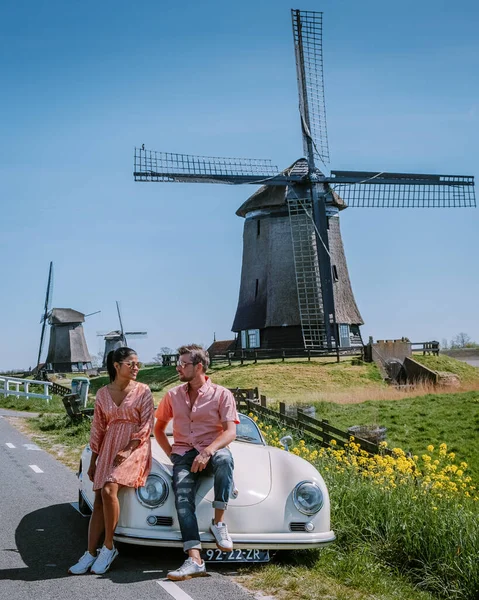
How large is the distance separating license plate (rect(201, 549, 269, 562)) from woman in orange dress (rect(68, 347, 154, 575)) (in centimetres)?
74

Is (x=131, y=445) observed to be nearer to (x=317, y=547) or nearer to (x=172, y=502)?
(x=172, y=502)

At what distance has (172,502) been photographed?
6301 mm

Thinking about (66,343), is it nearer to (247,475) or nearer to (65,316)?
(65,316)

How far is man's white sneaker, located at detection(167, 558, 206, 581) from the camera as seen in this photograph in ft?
19.1

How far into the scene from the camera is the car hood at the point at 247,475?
636 centimetres

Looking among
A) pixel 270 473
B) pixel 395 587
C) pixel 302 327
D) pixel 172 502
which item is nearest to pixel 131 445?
pixel 172 502

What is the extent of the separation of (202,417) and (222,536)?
1.01m

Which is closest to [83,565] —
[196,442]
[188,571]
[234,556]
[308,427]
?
[188,571]

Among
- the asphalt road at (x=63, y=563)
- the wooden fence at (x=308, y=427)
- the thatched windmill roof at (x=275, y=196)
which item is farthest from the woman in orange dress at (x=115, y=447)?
the thatched windmill roof at (x=275, y=196)

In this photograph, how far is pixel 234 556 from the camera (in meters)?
6.22

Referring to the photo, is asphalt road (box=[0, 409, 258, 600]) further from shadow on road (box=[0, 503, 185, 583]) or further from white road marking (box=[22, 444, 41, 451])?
white road marking (box=[22, 444, 41, 451])

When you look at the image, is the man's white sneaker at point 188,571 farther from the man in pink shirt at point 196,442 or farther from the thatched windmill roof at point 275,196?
the thatched windmill roof at point 275,196

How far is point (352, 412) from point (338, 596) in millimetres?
17950

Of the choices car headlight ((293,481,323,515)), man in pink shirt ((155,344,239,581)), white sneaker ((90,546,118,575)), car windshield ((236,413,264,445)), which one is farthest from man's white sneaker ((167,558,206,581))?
car windshield ((236,413,264,445))
